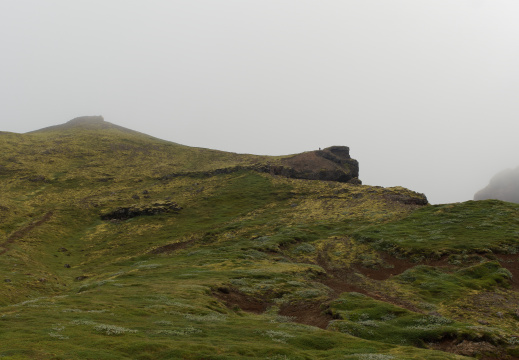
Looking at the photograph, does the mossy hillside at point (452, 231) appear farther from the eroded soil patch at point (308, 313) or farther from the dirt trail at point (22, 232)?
the dirt trail at point (22, 232)

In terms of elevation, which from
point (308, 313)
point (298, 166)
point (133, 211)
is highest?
point (298, 166)

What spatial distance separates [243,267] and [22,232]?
49.9 meters

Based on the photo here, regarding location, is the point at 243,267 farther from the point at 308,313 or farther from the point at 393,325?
the point at 393,325

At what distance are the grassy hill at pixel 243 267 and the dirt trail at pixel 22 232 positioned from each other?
499 mm

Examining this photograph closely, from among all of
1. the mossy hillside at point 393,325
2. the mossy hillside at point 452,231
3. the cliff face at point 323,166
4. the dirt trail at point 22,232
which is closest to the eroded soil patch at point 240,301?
the mossy hillside at point 393,325

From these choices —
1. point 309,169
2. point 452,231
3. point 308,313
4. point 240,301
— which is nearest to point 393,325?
point 308,313

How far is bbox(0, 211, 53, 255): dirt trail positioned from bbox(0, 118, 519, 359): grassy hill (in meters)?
0.50

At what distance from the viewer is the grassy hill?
20.5m

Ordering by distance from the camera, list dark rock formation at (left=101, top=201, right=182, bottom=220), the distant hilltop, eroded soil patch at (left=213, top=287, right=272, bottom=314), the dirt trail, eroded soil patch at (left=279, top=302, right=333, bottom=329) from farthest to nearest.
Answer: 1. the distant hilltop
2. dark rock formation at (left=101, top=201, right=182, bottom=220)
3. the dirt trail
4. eroded soil patch at (left=213, top=287, right=272, bottom=314)
5. eroded soil patch at (left=279, top=302, right=333, bottom=329)

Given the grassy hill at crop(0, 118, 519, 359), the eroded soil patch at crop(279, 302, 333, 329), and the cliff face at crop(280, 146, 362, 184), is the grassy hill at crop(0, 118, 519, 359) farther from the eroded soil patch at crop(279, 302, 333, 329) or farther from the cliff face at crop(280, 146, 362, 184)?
the cliff face at crop(280, 146, 362, 184)

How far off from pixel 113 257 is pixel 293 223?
3773cm

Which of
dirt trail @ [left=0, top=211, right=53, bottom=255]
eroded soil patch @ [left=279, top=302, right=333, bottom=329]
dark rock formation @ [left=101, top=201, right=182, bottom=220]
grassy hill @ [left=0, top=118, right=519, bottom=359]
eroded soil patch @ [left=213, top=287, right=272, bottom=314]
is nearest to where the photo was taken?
grassy hill @ [left=0, top=118, right=519, bottom=359]

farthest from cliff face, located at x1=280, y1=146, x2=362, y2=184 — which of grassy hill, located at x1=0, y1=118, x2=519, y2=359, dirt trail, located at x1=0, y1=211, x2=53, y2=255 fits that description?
dirt trail, located at x1=0, y1=211, x2=53, y2=255

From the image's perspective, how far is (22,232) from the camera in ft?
217
